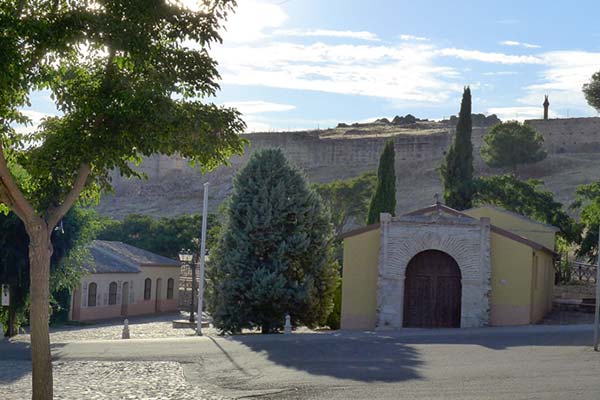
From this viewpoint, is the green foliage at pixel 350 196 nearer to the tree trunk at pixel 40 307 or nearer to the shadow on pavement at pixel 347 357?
the shadow on pavement at pixel 347 357

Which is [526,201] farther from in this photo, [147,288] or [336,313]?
[147,288]

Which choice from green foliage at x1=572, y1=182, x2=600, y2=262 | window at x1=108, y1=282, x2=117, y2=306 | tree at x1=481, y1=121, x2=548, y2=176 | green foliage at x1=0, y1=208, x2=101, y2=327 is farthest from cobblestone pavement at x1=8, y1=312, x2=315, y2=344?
tree at x1=481, y1=121, x2=548, y2=176

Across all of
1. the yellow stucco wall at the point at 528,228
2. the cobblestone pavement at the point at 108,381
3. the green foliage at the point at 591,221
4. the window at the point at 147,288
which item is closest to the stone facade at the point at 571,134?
the green foliage at the point at 591,221

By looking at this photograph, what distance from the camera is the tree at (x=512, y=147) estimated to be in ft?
262

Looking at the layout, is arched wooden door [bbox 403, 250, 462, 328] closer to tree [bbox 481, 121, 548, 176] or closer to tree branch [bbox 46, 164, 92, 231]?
tree branch [bbox 46, 164, 92, 231]

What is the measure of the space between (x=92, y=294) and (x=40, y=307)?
32.1 m

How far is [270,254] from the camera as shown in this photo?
2816 centimetres

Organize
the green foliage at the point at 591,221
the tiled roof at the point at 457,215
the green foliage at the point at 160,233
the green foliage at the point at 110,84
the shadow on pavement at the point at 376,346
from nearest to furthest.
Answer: the green foliage at the point at 110,84 → the shadow on pavement at the point at 376,346 → the tiled roof at the point at 457,215 → the green foliage at the point at 591,221 → the green foliage at the point at 160,233

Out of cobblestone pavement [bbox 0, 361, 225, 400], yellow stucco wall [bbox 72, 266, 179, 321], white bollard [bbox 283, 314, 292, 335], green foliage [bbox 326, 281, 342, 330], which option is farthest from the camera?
yellow stucco wall [bbox 72, 266, 179, 321]

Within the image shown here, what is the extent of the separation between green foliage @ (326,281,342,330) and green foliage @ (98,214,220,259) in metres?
24.2

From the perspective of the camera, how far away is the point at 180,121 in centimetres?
1164

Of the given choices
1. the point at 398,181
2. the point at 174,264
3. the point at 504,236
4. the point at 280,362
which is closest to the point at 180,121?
the point at 280,362

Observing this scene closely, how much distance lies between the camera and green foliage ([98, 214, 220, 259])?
56.9m

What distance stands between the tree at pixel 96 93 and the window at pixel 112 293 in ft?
106
